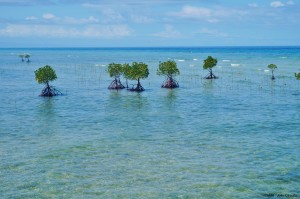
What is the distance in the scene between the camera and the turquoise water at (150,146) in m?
37.8

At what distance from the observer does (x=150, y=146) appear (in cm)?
5178

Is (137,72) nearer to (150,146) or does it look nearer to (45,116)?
(45,116)

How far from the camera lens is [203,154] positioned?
157ft

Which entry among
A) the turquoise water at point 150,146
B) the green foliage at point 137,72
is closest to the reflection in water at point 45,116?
the turquoise water at point 150,146

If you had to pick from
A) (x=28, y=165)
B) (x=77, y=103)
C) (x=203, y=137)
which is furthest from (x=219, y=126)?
(x=77, y=103)

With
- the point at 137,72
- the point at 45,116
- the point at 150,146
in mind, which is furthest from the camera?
the point at 137,72

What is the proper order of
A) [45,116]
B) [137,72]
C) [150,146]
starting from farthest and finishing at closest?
[137,72] < [45,116] < [150,146]

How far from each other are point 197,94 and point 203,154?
5404cm

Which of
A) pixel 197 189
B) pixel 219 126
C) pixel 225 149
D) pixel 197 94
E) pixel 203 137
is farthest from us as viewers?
pixel 197 94

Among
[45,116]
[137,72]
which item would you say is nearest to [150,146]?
[45,116]

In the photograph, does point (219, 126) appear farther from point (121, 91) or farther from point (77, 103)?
point (121, 91)

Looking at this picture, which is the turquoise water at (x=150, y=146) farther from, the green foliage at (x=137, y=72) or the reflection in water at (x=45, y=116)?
the green foliage at (x=137, y=72)

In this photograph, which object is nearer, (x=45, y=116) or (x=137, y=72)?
(x=45, y=116)

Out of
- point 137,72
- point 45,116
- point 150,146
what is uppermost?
point 137,72
